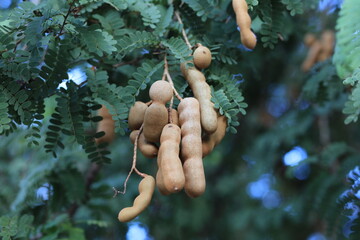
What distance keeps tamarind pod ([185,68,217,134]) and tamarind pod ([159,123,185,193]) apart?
89 mm

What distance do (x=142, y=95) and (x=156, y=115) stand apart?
54cm

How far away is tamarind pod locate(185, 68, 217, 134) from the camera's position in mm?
1220

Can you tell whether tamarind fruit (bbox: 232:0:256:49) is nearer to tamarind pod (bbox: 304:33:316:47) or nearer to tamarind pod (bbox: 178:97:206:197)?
tamarind pod (bbox: 178:97:206:197)

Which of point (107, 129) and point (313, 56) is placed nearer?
point (107, 129)

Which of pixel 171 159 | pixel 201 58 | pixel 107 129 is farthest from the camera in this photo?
pixel 107 129

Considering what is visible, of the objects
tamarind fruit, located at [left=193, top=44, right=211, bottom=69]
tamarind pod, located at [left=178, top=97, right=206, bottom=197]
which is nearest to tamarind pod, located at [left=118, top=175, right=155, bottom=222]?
tamarind pod, located at [left=178, top=97, right=206, bottom=197]

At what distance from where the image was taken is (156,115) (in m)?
1.18

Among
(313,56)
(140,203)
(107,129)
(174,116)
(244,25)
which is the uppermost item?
(244,25)

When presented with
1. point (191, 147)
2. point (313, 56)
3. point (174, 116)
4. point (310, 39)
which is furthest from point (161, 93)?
point (310, 39)

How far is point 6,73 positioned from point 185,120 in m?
0.58

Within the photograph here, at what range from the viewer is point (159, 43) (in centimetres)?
151

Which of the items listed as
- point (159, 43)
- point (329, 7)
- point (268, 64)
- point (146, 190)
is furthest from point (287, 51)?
point (146, 190)

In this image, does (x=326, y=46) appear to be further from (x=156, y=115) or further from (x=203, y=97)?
(x=156, y=115)

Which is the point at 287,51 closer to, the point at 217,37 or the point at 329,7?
the point at 329,7
